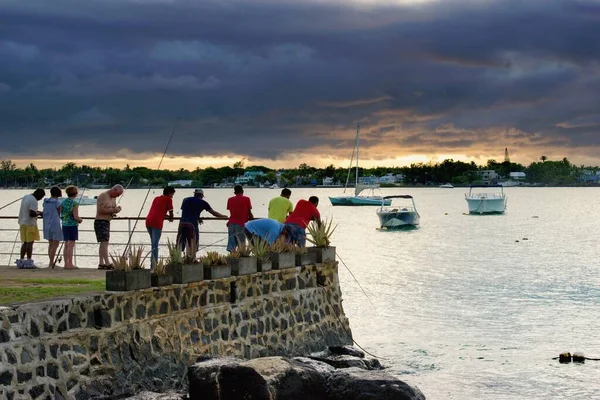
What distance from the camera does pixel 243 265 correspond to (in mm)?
17562

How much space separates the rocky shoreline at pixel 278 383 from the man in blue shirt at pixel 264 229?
15.0 feet

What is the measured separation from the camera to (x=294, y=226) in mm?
20297

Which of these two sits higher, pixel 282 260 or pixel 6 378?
pixel 282 260

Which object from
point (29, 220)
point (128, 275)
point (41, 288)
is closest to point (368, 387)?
point (128, 275)

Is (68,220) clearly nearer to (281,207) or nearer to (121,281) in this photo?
(281,207)

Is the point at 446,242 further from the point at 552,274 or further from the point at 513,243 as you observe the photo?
the point at 552,274

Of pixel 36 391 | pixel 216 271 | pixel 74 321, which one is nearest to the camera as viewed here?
pixel 36 391

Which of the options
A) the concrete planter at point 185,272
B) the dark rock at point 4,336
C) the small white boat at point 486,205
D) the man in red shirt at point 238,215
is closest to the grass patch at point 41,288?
the concrete planter at point 185,272

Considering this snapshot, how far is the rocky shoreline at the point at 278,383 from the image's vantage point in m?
14.0

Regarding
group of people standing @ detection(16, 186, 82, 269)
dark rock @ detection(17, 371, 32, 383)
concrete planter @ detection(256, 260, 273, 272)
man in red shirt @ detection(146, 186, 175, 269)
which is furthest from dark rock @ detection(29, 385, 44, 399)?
group of people standing @ detection(16, 186, 82, 269)

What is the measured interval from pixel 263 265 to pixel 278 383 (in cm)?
417

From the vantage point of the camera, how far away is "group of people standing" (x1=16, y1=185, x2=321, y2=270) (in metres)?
A: 19.2

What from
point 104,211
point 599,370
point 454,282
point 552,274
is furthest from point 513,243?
point 104,211

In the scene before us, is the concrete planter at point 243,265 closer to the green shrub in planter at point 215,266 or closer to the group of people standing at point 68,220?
the green shrub in planter at point 215,266
